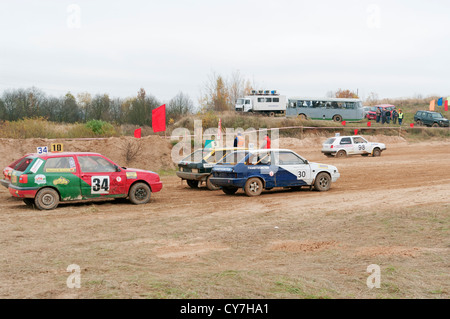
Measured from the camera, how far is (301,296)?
657cm

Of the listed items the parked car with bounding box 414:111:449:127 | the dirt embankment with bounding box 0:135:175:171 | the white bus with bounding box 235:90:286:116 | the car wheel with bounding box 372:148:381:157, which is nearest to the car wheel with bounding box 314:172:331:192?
the dirt embankment with bounding box 0:135:175:171

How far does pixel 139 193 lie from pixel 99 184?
1.26 m

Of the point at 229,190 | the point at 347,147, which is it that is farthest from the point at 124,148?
the point at 347,147

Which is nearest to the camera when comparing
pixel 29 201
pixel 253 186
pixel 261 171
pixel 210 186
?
pixel 29 201

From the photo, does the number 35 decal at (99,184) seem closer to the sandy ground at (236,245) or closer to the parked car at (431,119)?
the sandy ground at (236,245)

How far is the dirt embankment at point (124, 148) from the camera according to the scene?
24.6m

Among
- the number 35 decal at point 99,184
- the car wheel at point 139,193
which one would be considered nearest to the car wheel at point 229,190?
the car wheel at point 139,193

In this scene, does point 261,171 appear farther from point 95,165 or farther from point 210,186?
point 95,165

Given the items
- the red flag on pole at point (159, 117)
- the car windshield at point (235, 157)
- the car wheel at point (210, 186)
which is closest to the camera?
the car windshield at point (235, 157)

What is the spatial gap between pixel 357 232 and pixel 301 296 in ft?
15.9

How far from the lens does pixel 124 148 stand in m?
25.7

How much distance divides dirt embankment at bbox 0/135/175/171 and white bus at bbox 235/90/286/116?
24.5m

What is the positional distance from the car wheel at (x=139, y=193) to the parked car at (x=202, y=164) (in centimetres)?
292
